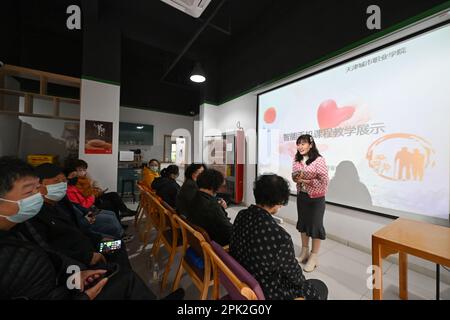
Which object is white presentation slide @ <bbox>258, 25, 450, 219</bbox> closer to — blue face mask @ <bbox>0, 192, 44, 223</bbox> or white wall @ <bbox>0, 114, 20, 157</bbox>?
blue face mask @ <bbox>0, 192, 44, 223</bbox>

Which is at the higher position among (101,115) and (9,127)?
(101,115)

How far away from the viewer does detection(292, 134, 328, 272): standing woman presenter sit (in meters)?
1.89

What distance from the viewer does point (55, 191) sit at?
1398 mm

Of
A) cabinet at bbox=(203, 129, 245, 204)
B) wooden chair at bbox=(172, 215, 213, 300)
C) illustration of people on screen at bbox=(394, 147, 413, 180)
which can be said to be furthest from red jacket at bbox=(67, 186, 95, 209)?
illustration of people on screen at bbox=(394, 147, 413, 180)

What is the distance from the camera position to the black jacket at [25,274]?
740 millimetres

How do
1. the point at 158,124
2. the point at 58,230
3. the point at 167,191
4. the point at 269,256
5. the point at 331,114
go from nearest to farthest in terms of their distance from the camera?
the point at 269,256 < the point at 58,230 < the point at 167,191 < the point at 331,114 < the point at 158,124

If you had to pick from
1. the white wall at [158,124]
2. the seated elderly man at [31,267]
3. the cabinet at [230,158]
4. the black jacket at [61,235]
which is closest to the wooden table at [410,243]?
the seated elderly man at [31,267]

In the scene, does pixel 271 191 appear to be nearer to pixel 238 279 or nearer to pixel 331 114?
pixel 238 279

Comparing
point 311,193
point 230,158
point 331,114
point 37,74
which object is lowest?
point 311,193

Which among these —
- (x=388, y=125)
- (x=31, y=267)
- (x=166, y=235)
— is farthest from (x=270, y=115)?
(x=31, y=267)

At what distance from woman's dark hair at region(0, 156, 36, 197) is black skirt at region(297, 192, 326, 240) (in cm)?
222

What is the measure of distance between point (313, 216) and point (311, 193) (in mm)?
245

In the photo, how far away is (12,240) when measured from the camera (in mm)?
793
